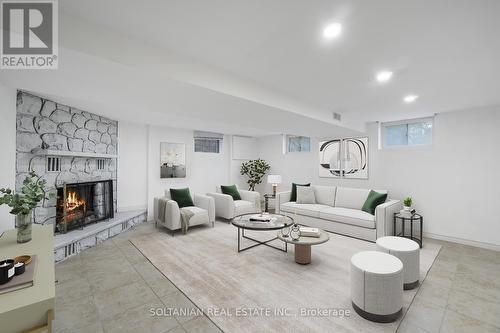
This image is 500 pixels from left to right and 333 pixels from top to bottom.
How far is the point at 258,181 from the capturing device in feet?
22.9

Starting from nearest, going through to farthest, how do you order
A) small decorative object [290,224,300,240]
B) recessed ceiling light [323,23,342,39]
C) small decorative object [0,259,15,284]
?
small decorative object [0,259,15,284], recessed ceiling light [323,23,342,39], small decorative object [290,224,300,240]

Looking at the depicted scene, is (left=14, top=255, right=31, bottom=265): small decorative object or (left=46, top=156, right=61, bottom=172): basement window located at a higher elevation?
(left=46, top=156, right=61, bottom=172): basement window

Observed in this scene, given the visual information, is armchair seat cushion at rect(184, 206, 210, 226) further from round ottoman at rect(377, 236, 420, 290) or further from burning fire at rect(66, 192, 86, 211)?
round ottoman at rect(377, 236, 420, 290)

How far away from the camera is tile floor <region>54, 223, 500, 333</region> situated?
1.90 metres

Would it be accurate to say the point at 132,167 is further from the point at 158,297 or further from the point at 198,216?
the point at 158,297

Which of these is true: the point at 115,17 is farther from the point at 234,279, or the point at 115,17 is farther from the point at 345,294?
the point at 345,294

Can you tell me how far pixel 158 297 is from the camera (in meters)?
2.30

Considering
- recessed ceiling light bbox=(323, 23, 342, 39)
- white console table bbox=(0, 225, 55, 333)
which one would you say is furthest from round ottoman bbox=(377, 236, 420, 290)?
white console table bbox=(0, 225, 55, 333)

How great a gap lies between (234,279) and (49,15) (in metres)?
2.87

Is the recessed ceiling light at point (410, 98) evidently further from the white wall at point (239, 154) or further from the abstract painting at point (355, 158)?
the white wall at point (239, 154)

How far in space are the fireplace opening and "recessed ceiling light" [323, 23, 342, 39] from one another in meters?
4.02

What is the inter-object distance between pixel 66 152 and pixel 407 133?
20.4 feet

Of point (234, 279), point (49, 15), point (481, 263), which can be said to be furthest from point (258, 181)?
point (49, 15)
